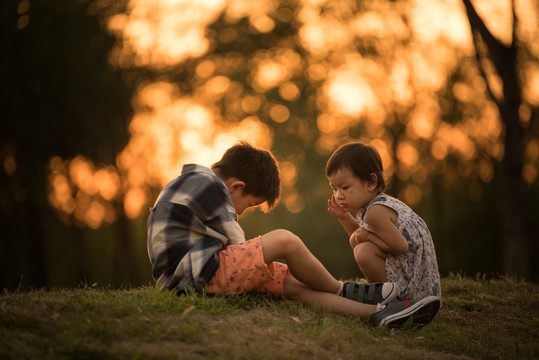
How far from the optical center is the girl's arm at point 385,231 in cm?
393

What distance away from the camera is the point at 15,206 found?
14.9 meters

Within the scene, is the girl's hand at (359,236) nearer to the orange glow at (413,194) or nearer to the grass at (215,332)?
the grass at (215,332)

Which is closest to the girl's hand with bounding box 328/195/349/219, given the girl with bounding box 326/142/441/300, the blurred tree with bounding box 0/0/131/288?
the girl with bounding box 326/142/441/300

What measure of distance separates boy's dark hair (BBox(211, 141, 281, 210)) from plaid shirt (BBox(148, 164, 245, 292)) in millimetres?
369

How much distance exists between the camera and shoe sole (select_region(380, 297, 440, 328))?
370 centimetres

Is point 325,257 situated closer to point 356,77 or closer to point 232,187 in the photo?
point 356,77

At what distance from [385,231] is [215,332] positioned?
159 centimetres

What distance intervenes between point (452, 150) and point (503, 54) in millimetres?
8839

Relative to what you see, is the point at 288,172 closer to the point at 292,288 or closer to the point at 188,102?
the point at 188,102

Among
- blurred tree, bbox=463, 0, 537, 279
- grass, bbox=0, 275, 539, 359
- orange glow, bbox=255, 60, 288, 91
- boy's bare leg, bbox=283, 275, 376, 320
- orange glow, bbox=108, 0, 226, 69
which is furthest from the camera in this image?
orange glow, bbox=255, 60, 288, 91

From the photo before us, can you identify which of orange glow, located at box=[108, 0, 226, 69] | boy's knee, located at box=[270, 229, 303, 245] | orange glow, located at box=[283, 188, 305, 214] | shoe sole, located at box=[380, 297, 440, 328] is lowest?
orange glow, located at box=[283, 188, 305, 214]

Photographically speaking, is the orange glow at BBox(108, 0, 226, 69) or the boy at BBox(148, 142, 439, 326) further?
the orange glow at BBox(108, 0, 226, 69)

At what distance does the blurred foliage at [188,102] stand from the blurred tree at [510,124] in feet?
10.2

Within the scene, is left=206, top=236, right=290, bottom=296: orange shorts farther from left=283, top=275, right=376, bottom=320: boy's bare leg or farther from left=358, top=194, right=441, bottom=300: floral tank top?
left=358, top=194, right=441, bottom=300: floral tank top
